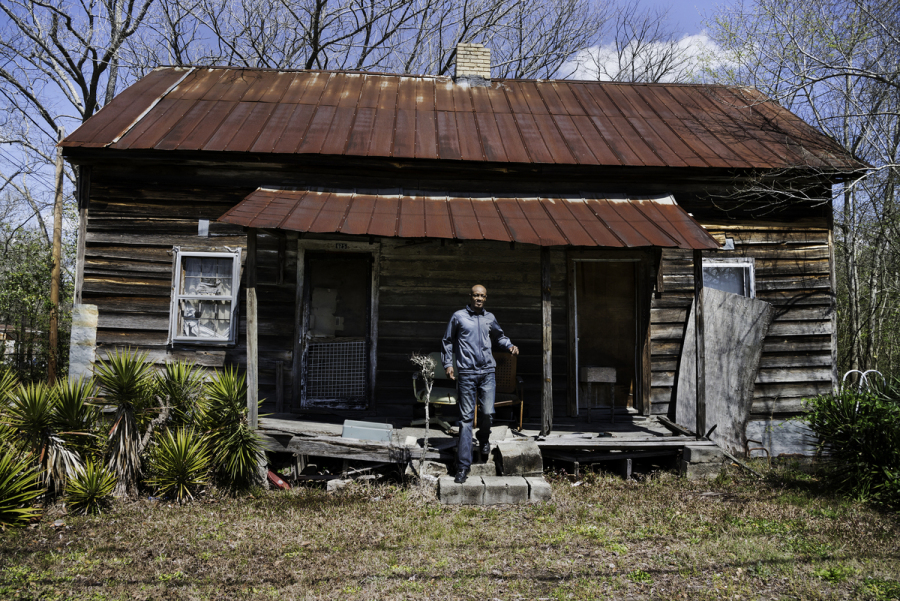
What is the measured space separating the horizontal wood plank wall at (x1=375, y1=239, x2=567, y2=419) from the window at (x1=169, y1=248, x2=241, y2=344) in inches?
80.7

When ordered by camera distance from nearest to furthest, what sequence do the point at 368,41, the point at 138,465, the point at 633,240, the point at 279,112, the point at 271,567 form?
the point at 271,567 < the point at 138,465 < the point at 633,240 < the point at 279,112 < the point at 368,41

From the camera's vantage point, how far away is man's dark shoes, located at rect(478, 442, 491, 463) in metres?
6.11

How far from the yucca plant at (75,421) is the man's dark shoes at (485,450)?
12.4 ft

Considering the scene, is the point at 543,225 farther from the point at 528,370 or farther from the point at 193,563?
the point at 193,563

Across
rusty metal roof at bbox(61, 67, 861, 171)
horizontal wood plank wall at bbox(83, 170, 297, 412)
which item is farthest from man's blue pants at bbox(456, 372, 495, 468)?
rusty metal roof at bbox(61, 67, 861, 171)

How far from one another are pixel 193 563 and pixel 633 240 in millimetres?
5231

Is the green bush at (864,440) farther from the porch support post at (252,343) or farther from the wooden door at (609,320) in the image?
the porch support post at (252,343)

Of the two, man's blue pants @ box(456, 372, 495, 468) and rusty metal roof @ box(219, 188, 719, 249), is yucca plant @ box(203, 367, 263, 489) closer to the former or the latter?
rusty metal roof @ box(219, 188, 719, 249)

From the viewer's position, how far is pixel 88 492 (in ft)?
17.6

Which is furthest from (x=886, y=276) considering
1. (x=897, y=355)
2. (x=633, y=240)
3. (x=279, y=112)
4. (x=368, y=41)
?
(x=368, y=41)

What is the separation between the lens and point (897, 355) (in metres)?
13.8

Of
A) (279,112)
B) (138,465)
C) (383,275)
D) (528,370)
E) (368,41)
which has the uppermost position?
(368,41)

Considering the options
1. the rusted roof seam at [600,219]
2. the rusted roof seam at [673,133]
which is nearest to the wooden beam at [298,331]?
the rusted roof seam at [600,219]

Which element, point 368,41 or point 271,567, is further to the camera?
point 368,41
